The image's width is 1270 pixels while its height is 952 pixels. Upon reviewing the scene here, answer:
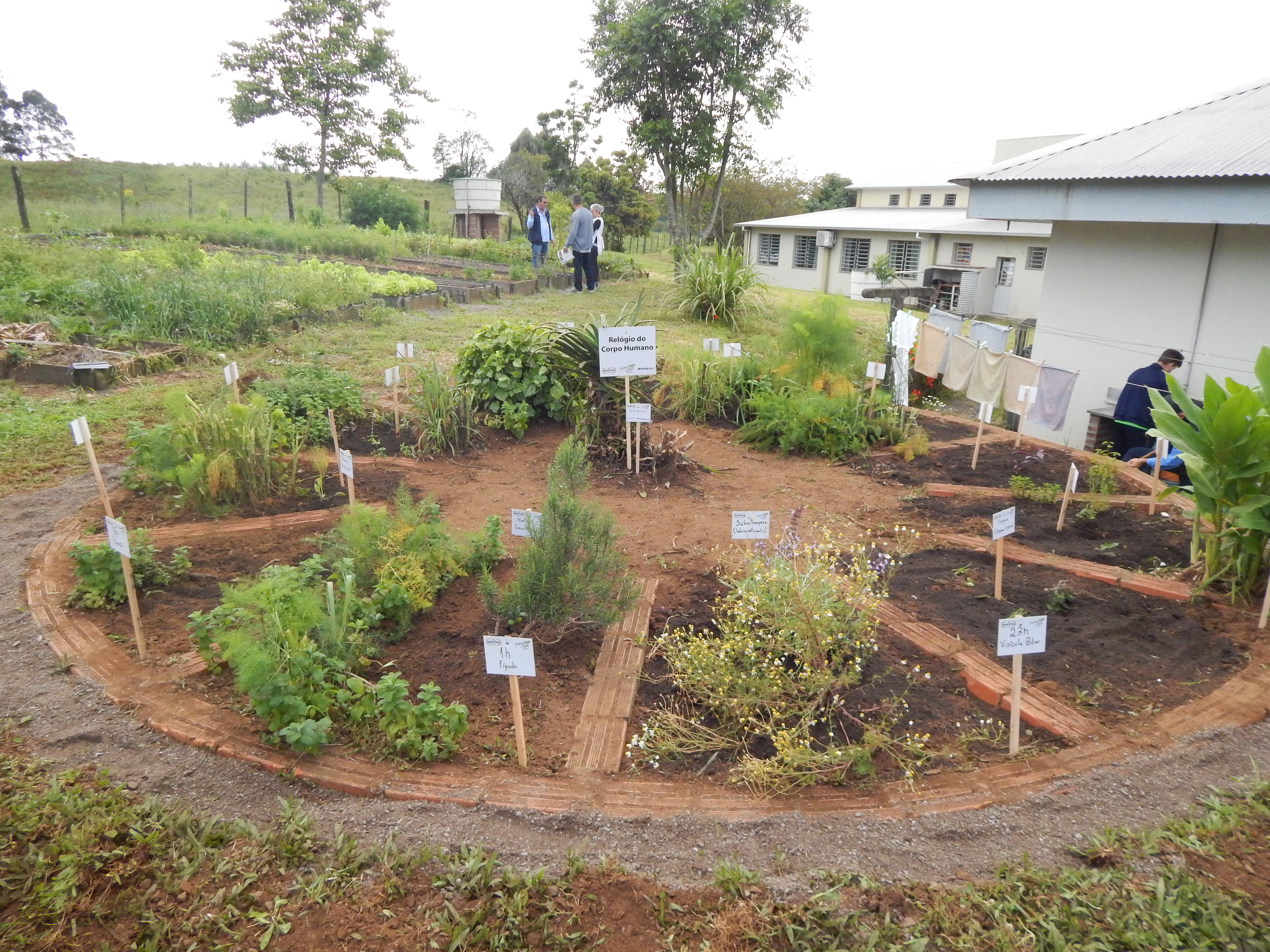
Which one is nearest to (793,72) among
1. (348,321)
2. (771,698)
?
(348,321)

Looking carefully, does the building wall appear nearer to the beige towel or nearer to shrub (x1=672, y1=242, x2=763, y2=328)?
→ the beige towel

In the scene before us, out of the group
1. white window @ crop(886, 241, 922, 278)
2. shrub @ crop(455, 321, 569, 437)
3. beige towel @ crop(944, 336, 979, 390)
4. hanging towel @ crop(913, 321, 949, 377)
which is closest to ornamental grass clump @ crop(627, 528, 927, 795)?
shrub @ crop(455, 321, 569, 437)

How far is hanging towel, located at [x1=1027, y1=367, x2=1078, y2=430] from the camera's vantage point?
7777 millimetres

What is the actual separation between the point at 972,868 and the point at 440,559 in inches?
109

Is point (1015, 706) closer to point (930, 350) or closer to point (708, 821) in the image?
point (708, 821)

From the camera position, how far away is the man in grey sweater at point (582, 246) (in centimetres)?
1391

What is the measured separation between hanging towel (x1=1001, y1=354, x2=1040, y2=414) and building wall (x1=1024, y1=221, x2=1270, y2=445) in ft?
4.28

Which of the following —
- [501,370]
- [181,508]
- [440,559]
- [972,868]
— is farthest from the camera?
[501,370]

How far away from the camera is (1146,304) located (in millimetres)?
8492

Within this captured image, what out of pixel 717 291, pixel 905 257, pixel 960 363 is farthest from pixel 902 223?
pixel 960 363

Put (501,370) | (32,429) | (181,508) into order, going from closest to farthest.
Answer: (181,508)
(32,429)
(501,370)

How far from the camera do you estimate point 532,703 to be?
3441mm

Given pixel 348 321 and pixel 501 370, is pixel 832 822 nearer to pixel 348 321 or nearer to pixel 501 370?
pixel 501 370

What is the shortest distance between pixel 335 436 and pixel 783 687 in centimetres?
340
